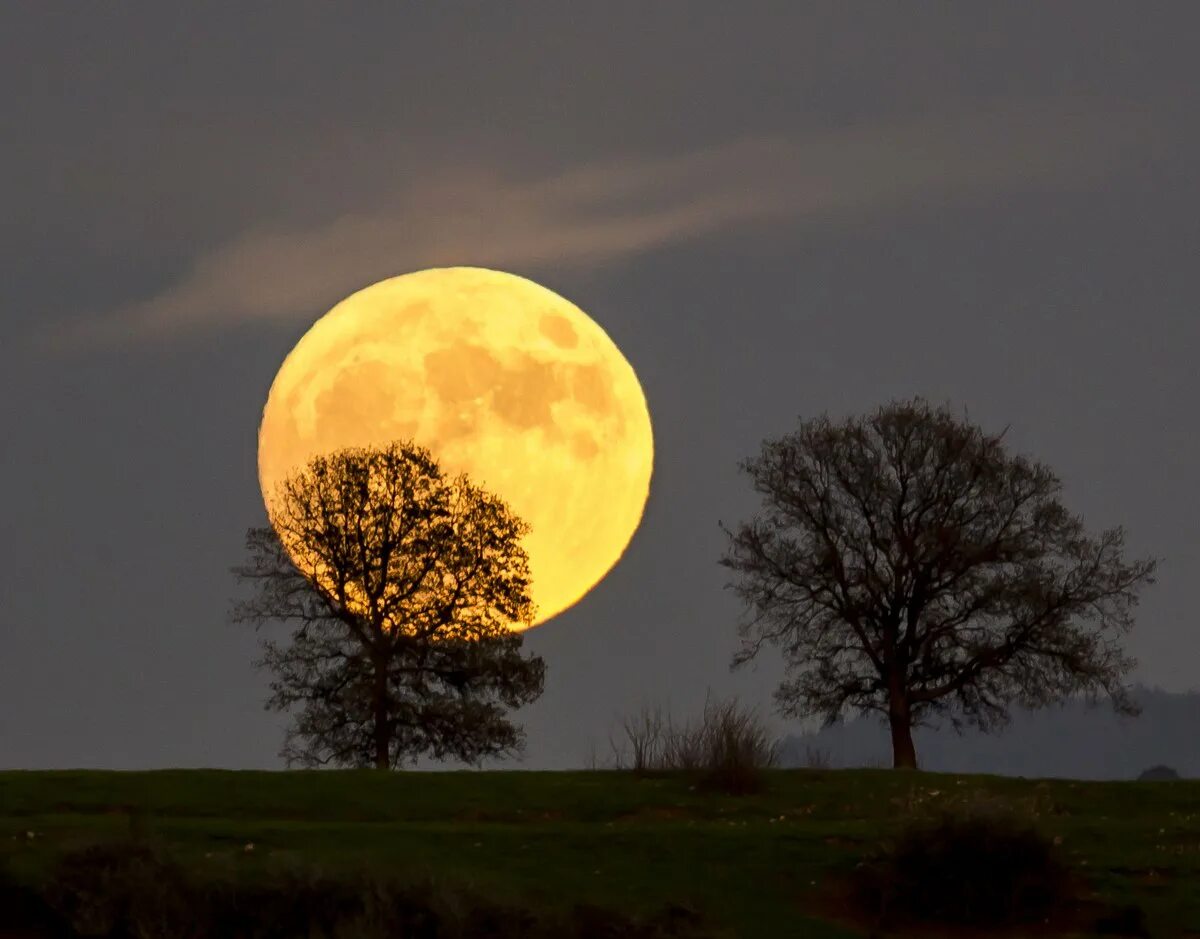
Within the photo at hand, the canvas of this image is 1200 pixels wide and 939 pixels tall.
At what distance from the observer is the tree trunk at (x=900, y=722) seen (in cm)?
6322

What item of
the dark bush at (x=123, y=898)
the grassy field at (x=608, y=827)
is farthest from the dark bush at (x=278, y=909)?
the grassy field at (x=608, y=827)

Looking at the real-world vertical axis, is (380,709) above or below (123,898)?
above

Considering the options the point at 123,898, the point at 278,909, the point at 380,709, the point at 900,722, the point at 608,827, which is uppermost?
the point at 380,709

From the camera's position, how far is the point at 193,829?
3656cm

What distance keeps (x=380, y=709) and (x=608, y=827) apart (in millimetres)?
28861

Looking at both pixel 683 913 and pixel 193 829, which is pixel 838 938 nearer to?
pixel 683 913

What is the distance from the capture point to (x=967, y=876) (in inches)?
1314

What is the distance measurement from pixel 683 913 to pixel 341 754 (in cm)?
3720

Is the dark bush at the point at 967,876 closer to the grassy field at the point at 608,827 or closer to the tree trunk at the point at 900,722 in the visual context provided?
the grassy field at the point at 608,827

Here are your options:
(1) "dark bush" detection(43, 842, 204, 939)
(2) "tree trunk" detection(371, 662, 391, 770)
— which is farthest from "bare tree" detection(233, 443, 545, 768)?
(1) "dark bush" detection(43, 842, 204, 939)

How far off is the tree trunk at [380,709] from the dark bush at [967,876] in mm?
33105

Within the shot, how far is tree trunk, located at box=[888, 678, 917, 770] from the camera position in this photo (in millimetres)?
63219

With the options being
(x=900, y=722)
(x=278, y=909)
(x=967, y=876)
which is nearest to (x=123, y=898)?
(x=278, y=909)

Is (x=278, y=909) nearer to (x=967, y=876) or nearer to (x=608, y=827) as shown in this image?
(x=608, y=827)
